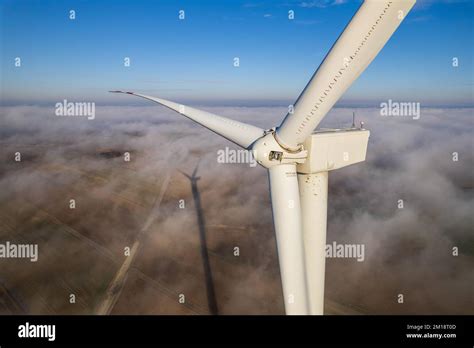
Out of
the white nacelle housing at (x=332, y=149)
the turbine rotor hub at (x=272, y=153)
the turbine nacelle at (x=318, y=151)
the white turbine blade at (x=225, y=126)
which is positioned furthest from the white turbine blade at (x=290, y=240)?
the white turbine blade at (x=225, y=126)

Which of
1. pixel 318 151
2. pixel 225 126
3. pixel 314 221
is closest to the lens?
pixel 318 151

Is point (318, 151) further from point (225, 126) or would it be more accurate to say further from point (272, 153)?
point (225, 126)

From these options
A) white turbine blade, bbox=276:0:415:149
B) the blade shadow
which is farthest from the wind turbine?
the blade shadow

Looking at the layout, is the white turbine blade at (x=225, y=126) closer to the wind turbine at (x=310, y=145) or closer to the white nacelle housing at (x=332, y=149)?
the wind turbine at (x=310, y=145)

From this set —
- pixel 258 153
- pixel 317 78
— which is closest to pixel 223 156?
pixel 258 153

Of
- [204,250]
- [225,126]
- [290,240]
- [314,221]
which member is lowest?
[204,250]

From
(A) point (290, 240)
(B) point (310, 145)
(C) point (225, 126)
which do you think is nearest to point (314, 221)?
(A) point (290, 240)

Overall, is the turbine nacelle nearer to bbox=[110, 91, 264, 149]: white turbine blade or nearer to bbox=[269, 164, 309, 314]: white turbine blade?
bbox=[269, 164, 309, 314]: white turbine blade

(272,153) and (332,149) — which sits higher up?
(332,149)
